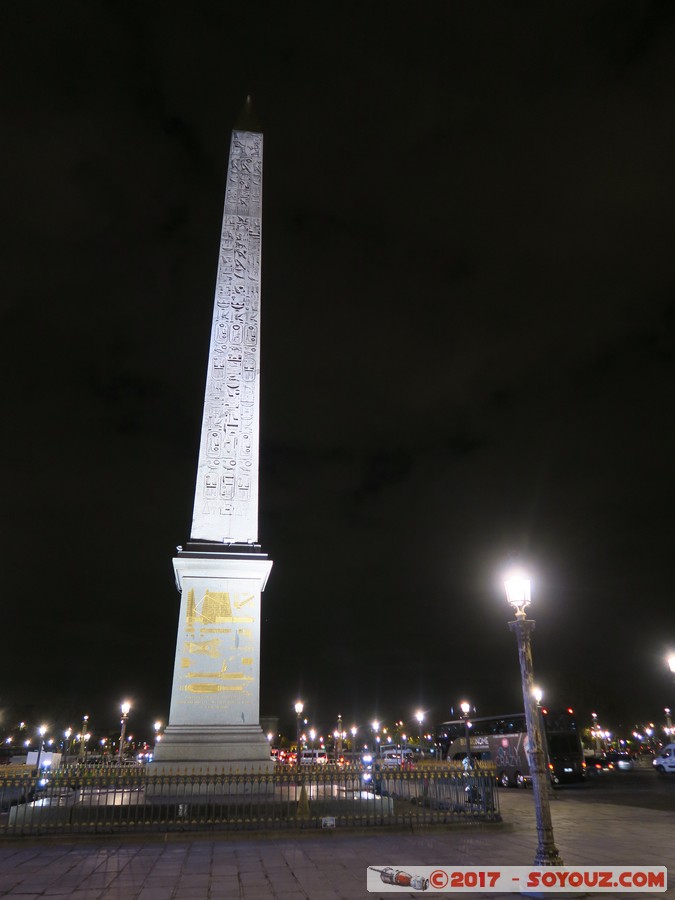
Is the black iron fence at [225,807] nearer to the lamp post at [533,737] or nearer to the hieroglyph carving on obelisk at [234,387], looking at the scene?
the lamp post at [533,737]

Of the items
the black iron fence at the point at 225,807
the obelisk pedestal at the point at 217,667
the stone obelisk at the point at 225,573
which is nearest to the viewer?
the black iron fence at the point at 225,807

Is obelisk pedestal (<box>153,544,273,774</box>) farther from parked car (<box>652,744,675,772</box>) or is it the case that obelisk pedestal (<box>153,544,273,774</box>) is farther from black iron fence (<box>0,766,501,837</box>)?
parked car (<box>652,744,675,772</box>)

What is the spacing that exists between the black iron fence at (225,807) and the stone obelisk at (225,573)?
3.72ft

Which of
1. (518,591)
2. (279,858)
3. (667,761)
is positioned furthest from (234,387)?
(667,761)

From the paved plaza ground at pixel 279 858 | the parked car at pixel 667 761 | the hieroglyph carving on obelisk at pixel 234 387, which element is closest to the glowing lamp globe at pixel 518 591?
the paved plaza ground at pixel 279 858

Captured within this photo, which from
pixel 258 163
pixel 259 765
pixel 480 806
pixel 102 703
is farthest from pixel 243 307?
pixel 102 703

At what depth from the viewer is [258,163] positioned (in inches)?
870

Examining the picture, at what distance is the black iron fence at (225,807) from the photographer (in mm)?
10984

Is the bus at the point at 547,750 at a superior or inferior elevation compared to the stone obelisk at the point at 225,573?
inferior

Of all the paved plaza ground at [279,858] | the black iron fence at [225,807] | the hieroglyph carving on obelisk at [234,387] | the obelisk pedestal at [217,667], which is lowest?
the paved plaza ground at [279,858]

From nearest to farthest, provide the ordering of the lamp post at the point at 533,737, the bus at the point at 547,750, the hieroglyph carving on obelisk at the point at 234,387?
the lamp post at the point at 533,737
the hieroglyph carving on obelisk at the point at 234,387
the bus at the point at 547,750

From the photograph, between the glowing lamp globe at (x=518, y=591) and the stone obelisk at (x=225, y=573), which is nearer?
the glowing lamp globe at (x=518, y=591)

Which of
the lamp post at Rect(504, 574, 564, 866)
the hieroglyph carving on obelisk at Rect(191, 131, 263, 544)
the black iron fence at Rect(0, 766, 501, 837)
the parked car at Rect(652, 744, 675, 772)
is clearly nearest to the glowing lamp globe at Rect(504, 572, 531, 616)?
the lamp post at Rect(504, 574, 564, 866)

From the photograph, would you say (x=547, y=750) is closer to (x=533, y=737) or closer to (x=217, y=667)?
(x=217, y=667)
